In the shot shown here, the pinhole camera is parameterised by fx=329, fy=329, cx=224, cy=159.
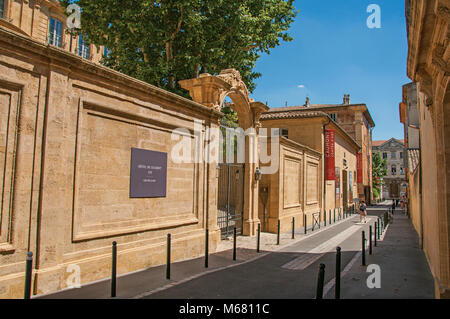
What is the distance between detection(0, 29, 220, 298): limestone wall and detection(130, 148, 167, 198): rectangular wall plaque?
16 centimetres

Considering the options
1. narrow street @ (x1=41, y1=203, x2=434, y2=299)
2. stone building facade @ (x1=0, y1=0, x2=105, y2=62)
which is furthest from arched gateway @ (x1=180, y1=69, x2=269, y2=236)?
stone building facade @ (x1=0, y1=0, x2=105, y2=62)

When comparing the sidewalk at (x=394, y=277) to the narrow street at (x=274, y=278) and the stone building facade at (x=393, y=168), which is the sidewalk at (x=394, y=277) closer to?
the narrow street at (x=274, y=278)

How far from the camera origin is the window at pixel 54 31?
24.1m

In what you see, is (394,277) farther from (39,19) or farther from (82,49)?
(82,49)

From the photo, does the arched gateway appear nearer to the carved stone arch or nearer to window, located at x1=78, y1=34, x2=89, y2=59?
the carved stone arch

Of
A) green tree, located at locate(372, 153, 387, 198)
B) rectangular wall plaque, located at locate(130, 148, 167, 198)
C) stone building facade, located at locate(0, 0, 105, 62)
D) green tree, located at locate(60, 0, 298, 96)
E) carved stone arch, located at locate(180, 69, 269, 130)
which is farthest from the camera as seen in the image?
green tree, located at locate(372, 153, 387, 198)

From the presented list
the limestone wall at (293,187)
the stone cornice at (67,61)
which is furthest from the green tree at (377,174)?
the stone cornice at (67,61)

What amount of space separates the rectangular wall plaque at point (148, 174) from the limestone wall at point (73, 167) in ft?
0.53

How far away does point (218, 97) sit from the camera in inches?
460

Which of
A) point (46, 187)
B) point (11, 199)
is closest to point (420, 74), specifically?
point (46, 187)

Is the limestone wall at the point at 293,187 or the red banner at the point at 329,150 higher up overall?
the red banner at the point at 329,150

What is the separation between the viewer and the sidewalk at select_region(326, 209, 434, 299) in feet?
20.4

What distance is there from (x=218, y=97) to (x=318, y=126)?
13.4 metres
